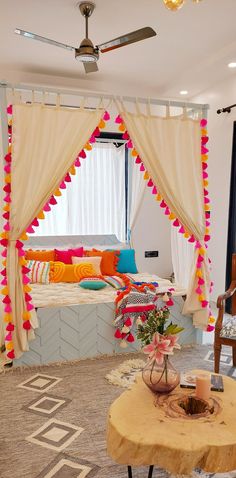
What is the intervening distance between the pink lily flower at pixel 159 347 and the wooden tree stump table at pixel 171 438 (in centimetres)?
22

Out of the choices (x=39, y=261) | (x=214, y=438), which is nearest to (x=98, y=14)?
(x=39, y=261)

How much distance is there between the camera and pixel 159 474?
6.30ft

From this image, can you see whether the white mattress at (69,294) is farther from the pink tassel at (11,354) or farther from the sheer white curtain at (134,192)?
the sheer white curtain at (134,192)

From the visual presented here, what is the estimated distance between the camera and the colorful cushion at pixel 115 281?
3.85 m

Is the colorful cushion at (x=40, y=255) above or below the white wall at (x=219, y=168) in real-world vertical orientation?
below

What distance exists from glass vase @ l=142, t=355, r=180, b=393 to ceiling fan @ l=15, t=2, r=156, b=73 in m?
2.33

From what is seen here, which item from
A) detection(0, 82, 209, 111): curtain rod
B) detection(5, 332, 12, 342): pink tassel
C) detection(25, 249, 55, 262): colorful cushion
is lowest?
detection(5, 332, 12, 342): pink tassel

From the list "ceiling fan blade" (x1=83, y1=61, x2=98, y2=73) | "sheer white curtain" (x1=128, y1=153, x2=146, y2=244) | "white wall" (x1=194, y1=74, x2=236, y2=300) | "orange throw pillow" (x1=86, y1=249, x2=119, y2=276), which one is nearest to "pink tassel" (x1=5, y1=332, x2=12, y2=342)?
"orange throw pillow" (x1=86, y1=249, x2=119, y2=276)

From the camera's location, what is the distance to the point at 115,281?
155 inches

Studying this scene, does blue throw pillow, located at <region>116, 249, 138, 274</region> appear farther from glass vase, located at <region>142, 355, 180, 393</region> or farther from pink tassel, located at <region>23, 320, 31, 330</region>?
glass vase, located at <region>142, 355, 180, 393</region>

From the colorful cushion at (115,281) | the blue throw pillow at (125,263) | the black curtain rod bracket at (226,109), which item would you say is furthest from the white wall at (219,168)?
the colorful cushion at (115,281)

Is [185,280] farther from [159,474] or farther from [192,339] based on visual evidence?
[159,474]

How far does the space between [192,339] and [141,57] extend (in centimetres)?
321

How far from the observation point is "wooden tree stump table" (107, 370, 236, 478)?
4.68ft
